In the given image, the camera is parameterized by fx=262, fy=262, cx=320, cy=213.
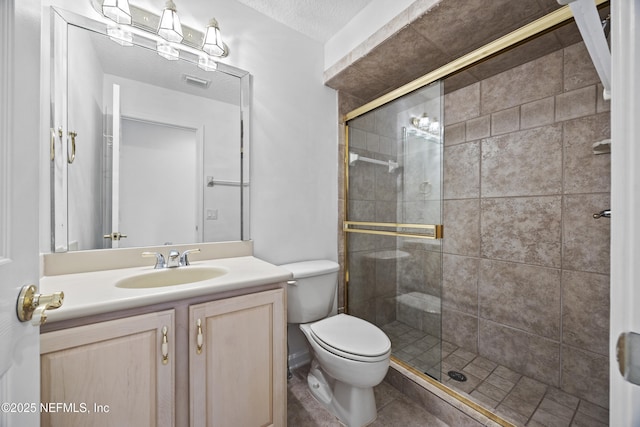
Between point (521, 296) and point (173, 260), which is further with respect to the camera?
point (521, 296)

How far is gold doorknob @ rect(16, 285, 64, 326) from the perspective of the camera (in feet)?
1.55

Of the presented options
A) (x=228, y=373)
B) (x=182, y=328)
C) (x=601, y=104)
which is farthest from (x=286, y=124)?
(x=601, y=104)

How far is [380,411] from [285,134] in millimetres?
1747

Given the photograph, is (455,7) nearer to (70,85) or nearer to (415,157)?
(415,157)

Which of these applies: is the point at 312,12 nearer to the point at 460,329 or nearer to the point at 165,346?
the point at 165,346

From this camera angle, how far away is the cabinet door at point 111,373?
2.49ft

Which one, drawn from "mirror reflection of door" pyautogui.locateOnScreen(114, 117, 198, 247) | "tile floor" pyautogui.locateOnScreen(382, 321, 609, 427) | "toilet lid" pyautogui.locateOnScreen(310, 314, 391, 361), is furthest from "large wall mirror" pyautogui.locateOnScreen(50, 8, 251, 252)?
"tile floor" pyautogui.locateOnScreen(382, 321, 609, 427)

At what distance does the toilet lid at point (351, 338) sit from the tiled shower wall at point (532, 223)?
96 centimetres

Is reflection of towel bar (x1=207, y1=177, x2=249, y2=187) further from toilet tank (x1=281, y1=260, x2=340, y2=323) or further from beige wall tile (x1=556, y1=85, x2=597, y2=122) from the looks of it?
beige wall tile (x1=556, y1=85, x2=597, y2=122)

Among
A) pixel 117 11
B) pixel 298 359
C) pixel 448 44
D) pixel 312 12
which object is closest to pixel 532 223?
pixel 448 44

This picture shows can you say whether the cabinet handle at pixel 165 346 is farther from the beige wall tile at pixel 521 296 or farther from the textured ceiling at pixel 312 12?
the beige wall tile at pixel 521 296

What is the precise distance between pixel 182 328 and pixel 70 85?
1.17 metres

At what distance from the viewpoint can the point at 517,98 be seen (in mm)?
1706

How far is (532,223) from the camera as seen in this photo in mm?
1654
